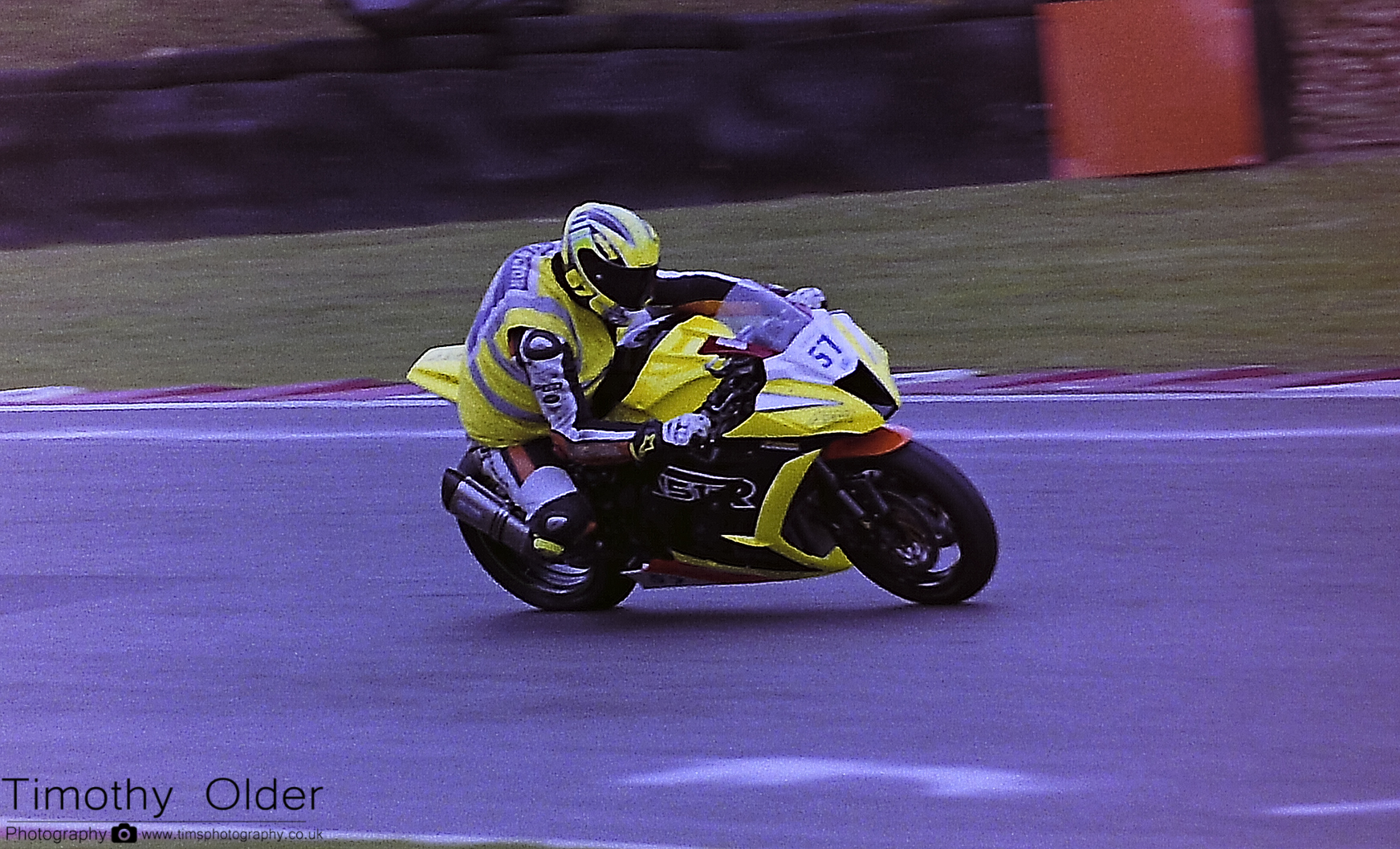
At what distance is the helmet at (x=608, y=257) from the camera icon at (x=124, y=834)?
2.07 m

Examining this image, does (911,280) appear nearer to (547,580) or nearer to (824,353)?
(547,580)

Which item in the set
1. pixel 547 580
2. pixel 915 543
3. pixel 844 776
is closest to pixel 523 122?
pixel 547 580

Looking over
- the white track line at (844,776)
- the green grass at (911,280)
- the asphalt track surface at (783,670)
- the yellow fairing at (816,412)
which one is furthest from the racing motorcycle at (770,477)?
the green grass at (911,280)

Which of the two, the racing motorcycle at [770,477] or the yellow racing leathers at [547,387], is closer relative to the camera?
the racing motorcycle at [770,477]

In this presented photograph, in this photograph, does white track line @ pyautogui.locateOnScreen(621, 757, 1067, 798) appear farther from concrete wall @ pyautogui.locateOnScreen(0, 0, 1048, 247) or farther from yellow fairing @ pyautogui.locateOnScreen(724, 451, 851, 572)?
concrete wall @ pyautogui.locateOnScreen(0, 0, 1048, 247)

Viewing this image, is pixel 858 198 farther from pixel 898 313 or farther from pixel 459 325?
pixel 459 325

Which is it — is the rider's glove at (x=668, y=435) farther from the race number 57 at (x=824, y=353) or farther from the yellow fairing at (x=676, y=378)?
the race number 57 at (x=824, y=353)

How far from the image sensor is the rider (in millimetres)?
5871

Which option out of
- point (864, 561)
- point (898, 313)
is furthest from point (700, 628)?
point (898, 313)

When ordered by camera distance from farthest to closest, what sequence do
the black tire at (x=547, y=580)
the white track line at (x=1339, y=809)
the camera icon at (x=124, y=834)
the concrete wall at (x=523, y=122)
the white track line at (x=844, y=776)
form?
the concrete wall at (x=523, y=122) → the black tire at (x=547, y=580) → the white track line at (x=844, y=776) → the camera icon at (x=124, y=834) → the white track line at (x=1339, y=809)

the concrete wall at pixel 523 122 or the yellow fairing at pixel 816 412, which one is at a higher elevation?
the yellow fairing at pixel 816 412

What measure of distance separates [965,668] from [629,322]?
59.0 inches

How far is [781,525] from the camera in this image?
6.03 meters

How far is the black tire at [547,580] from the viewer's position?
6559 millimetres
